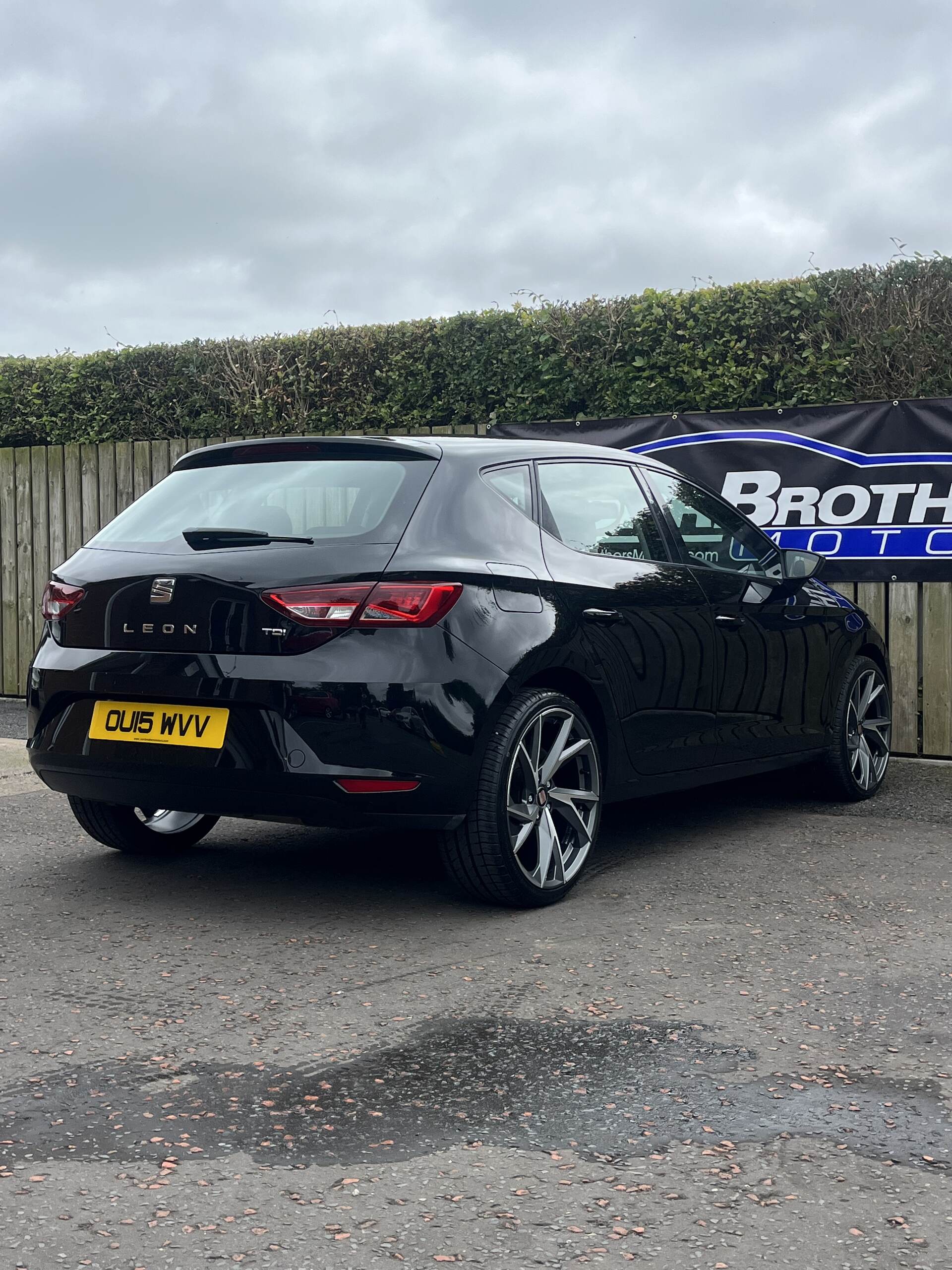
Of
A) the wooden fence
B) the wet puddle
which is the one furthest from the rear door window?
the wooden fence

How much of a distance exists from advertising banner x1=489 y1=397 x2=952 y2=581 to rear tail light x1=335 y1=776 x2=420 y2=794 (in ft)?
15.0

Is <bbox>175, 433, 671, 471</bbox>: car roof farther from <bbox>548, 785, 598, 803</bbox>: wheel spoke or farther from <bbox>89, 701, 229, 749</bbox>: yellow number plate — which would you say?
<bbox>548, 785, 598, 803</bbox>: wheel spoke

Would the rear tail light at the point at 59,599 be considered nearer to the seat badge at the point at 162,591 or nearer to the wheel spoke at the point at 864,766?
the seat badge at the point at 162,591

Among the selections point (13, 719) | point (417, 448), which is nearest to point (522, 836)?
point (417, 448)

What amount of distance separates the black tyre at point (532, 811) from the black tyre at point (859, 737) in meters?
2.23

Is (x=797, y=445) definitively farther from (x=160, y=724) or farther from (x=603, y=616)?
(x=160, y=724)

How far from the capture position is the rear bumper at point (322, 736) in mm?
4586

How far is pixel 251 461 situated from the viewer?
5.31m

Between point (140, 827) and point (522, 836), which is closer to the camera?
point (522, 836)

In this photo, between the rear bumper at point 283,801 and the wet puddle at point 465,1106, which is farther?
the rear bumper at point 283,801

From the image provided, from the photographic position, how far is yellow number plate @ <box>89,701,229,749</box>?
471cm

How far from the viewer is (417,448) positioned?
5.12 metres

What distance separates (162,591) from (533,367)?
5.54 m

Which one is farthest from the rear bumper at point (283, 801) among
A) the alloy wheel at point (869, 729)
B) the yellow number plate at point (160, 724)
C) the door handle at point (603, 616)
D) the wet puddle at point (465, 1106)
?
the alloy wheel at point (869, 729)
